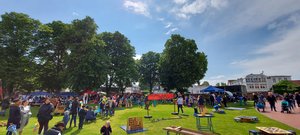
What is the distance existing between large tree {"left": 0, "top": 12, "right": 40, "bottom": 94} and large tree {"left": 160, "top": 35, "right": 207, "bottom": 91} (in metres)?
26.2

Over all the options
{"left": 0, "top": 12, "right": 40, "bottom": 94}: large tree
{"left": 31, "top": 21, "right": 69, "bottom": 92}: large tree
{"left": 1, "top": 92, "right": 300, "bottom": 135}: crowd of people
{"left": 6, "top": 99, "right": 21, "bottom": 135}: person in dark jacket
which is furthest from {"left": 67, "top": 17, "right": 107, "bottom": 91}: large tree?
→ {"left": 6, "top": 99, "right": 21, "bottom": 135}: person in dark jacket

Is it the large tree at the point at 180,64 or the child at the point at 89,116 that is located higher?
the large tree at the point at 180,64

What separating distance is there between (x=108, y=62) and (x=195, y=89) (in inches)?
2008

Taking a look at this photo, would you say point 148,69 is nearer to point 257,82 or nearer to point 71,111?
point 71,111

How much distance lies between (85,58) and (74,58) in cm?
207

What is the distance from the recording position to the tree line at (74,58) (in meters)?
26.8

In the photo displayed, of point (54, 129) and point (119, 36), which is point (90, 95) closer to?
point (119, 36)

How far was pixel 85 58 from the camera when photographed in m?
30.0

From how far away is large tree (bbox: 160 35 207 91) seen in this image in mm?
37469

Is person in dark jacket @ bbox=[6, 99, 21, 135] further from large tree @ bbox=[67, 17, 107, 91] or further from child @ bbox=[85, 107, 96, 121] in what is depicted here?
large tree @ bbox=[67, 17, 107, 91]

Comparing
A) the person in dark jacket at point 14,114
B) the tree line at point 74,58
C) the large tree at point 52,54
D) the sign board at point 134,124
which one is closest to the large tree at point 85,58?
the tree line at point 74,58

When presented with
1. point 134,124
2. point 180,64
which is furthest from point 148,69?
point 134,124

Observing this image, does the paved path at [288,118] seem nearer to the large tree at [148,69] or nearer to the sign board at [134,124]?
the sign board at [134,124]

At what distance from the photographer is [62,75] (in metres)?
30.8
